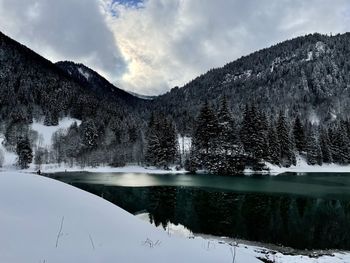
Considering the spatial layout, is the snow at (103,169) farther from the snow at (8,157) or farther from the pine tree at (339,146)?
the pine tree at (339,146)

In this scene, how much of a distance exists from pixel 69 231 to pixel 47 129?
162488 millimetres

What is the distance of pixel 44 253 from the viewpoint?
4.57m

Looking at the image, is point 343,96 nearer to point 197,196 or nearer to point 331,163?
point 331,163

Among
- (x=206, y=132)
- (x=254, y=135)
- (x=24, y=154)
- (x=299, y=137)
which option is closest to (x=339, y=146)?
(x=299, y=137)

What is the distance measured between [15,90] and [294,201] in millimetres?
174822

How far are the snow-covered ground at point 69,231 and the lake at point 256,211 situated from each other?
18053 mm

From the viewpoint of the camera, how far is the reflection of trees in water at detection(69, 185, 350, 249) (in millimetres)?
24266

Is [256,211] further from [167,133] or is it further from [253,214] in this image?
[167,133]

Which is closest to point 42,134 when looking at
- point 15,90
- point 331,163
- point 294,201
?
point 15,90

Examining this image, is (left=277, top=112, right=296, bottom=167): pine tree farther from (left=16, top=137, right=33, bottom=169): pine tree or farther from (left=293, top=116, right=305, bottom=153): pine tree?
(left=16, top=137, right=33, bottom=169): pine tree

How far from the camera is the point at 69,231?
218 inches

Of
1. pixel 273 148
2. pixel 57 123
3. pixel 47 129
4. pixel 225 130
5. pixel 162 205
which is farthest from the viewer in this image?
pixel 57 123

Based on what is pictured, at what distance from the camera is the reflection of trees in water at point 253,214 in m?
24.3

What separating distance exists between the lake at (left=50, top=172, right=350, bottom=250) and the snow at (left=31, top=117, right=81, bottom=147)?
333 ft
